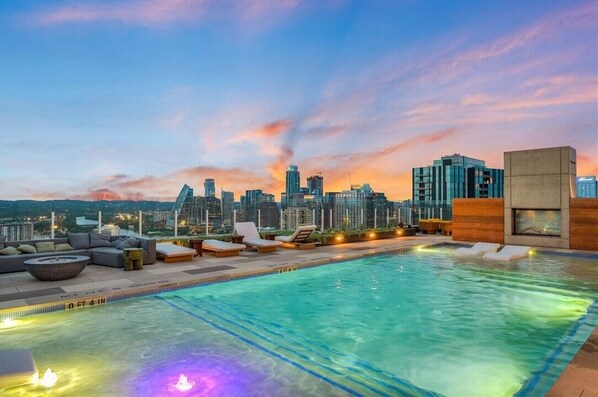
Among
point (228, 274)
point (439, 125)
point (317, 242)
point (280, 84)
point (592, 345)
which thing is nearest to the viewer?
point (592, 345)

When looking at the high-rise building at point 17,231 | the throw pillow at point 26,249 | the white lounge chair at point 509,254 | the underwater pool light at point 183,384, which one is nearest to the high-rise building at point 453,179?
the white lounge chair at point 509,254

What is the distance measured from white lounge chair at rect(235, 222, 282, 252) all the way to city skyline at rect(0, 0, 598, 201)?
261cm

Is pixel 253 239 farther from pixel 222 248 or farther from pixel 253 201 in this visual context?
pixel 253 201

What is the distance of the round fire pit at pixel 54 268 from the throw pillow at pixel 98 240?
7.72 ft

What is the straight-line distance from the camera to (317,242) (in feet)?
38.7

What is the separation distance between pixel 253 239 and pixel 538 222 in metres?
8.97

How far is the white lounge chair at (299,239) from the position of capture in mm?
10670

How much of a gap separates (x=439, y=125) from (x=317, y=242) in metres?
8.76

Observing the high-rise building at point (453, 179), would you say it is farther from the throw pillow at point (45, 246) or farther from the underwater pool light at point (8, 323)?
the underwater pool light at point (8, 323)

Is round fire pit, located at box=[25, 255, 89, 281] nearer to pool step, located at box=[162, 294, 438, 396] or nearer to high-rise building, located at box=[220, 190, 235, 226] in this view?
pool step, located at box=[162, 294, 438, 396]

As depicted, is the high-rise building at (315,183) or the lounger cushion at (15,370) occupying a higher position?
the high-rise building at (315,183)

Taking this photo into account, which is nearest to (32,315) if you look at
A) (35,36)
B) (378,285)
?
(378,285)

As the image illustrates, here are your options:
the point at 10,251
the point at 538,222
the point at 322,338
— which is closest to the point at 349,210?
the point at 538,222

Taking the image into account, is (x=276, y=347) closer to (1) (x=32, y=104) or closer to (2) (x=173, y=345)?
(2) (x=173, y=345)
